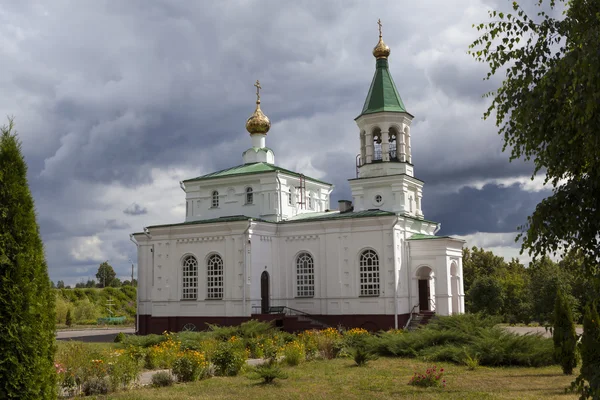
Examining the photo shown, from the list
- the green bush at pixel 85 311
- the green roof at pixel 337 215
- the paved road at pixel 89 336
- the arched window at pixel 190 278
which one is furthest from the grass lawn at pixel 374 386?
the green bush at pixel 85 311

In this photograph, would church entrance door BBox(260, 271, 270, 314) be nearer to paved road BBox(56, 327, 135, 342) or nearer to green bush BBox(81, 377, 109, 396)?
paved road BBox(56, 327, 135, 342)

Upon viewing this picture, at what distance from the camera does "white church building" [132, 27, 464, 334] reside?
28.2m

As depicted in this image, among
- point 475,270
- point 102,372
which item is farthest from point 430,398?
point 475,270

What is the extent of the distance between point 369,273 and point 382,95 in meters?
8.90

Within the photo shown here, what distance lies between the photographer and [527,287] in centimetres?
4106

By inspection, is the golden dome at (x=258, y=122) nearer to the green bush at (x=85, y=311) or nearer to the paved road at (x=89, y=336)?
the paved road at (x=89, y=336)

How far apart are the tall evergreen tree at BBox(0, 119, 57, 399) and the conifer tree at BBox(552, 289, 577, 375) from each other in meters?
12.6

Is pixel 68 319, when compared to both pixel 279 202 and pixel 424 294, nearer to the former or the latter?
pixel 279 202

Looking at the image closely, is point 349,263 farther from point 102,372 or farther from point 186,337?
point 102,372

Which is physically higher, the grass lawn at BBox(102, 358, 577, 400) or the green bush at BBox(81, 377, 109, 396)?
the green bush at BBox(81, 377, 109, 396)

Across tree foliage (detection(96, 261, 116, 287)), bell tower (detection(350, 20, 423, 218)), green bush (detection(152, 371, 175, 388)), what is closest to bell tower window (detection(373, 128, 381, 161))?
bell tower (detection(350, 20, 423, 218))

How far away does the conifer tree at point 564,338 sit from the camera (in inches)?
627

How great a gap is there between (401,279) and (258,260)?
6735 mm

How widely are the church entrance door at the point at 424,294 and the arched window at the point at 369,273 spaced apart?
10.6 ft
